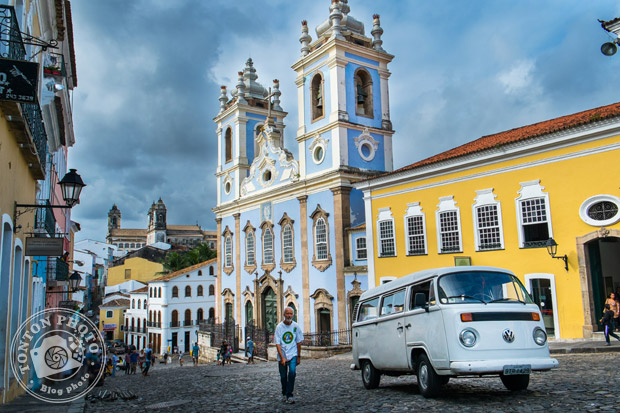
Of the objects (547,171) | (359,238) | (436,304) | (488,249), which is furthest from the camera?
(359,238)

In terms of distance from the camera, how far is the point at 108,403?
30.7ft

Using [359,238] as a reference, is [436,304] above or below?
below

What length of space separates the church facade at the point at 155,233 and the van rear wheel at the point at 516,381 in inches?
4840

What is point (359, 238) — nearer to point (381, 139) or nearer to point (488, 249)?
point (381, 139)

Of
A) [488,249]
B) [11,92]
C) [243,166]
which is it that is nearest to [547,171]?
[488,249]

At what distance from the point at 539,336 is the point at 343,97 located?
20.0 meters

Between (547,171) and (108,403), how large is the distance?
42.6ft

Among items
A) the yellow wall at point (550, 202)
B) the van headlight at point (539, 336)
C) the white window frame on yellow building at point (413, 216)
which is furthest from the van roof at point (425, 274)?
the white window frame on yellow building at point (413, 216)

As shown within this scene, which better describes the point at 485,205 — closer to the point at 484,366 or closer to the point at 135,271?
the point at 484,366

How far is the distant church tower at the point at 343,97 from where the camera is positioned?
2523cm

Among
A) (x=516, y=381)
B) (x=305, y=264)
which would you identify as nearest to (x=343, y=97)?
(x=305, y=264)

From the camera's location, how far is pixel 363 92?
88.1 ft

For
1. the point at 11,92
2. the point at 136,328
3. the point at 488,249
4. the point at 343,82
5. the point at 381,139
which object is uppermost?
the point at 343,82

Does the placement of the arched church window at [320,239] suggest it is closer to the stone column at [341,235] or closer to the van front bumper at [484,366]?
the stone column at [341,235]
